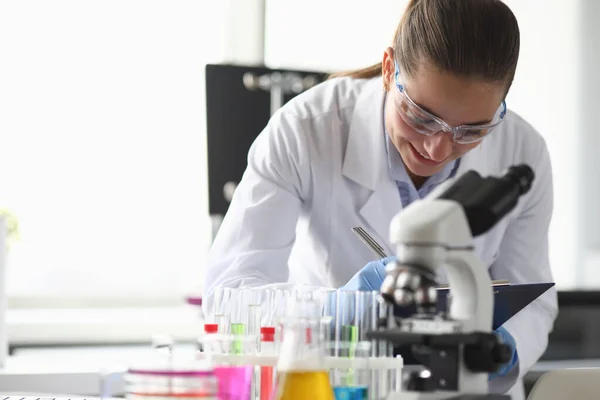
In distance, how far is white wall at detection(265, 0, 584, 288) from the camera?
3943mm

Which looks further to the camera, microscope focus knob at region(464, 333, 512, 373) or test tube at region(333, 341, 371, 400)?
test tube at region(333, 341, 371, 400)

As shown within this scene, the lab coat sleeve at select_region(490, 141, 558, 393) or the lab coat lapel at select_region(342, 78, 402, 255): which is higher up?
the lab coat lapel at select_region(342, 78, 402, 255)

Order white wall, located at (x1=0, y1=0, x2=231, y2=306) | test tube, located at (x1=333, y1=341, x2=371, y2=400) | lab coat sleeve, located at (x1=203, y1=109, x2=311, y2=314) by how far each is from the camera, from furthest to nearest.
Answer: white wall, located at (x1=0, y1=0, x2=231, y2=306), lab coat sleeve, located at (x1=203, y1=109, x2=311, y2=314), test tube, located at (x1=333, y1=341, x2=371, y2=400)

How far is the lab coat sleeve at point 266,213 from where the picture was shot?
69.6 inches

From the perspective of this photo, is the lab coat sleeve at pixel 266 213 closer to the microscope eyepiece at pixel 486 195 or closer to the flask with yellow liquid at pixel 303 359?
the flask with yellow liquid at pixel 303 359

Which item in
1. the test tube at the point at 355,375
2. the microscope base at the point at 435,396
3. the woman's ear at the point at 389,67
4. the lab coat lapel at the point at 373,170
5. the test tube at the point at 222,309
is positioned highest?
the woman's ear at the point at 389,67

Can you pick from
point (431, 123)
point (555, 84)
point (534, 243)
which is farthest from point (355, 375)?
point (555, 84)

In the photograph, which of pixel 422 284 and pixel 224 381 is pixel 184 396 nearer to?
pixel 224 381

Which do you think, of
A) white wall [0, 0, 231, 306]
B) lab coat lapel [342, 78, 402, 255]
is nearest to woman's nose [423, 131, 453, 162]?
lab coat lapel [342, 78, 402, 255]

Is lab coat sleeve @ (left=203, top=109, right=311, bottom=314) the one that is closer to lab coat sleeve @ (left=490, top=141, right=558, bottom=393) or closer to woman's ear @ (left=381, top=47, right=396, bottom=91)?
woman's ear @ (left=381, top=47, right=396, bottom=91)

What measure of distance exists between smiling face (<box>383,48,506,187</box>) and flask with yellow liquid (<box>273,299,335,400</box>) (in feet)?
2.13

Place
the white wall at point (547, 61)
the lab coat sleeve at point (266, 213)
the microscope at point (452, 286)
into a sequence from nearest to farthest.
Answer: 1. the microscope at point (452, 286)
2. the lab coat sleeve at point (266, 213)
3. the white wall at point (547, 61)

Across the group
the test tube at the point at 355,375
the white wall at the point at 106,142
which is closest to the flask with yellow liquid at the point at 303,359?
the test tube at the point at 355,375

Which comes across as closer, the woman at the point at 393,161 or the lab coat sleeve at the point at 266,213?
the woman at the point at 393,161
